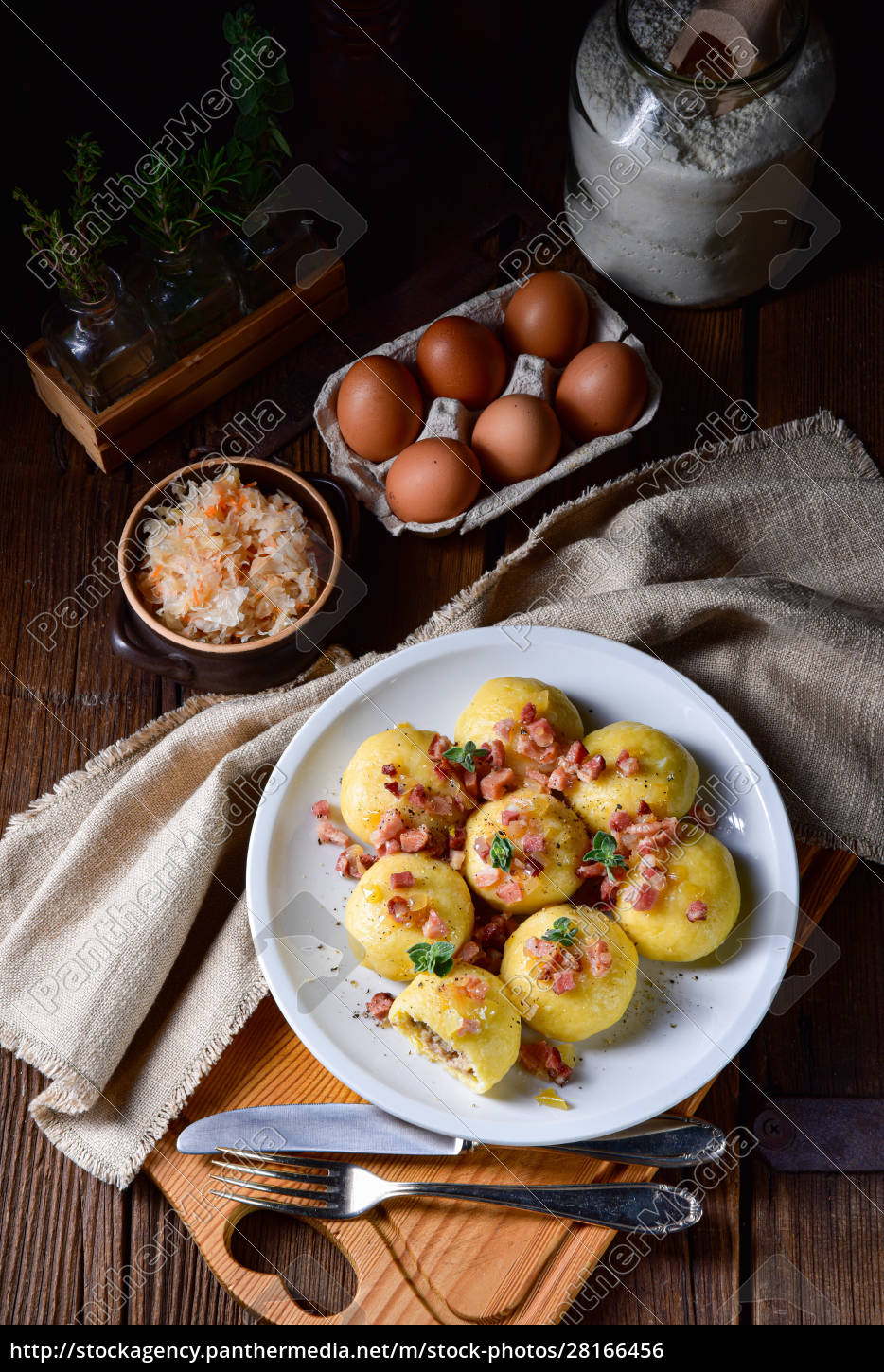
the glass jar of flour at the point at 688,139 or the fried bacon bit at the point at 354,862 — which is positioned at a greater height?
the glass jar of flour at the point at 688,139

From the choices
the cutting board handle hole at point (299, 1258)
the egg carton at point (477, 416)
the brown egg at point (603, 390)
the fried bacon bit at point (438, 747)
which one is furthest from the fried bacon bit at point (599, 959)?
the brown egg at point (603, 390)

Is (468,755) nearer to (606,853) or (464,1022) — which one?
(606,853)

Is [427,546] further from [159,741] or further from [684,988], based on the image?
[684,988]

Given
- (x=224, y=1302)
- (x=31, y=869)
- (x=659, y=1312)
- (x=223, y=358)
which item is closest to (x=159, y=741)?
(x=31, y=869)

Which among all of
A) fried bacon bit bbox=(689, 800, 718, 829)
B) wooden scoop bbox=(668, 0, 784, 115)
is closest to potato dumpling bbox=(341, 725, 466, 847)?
fried bacon bit bbox=(689, 800, 718, 829)

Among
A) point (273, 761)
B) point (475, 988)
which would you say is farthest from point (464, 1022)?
point (273, 761)

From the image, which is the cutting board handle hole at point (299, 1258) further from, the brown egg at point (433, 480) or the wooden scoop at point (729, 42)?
the wooden scoop at point (729, 42)
